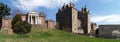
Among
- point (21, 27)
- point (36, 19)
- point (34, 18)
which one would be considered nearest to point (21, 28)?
point (21, 27)

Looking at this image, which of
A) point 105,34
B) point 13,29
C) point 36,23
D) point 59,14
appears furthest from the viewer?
point 59,14

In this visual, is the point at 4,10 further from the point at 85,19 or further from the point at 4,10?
the point at 85,19

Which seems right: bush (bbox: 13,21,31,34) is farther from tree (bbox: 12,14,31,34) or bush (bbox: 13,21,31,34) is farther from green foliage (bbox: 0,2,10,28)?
green foliage (bbox: 0,2,10,28)

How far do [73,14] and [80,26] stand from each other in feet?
18.6

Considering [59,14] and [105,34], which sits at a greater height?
[59,14]

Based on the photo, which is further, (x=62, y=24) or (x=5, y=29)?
(x=62, y=24)

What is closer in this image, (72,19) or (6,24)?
(6,24)

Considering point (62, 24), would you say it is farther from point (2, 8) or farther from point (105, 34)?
point (2, 8)

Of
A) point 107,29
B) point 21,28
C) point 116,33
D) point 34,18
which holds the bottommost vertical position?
point 116,33

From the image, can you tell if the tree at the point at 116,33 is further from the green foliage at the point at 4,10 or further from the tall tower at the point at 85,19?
the green foliage at the point at 4,10

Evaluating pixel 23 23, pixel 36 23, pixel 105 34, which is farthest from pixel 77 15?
pixel 23 23

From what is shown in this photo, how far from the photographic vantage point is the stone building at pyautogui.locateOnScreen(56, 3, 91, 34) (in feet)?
297

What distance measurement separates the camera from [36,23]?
3187 inches

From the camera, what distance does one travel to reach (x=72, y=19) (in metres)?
91.0
